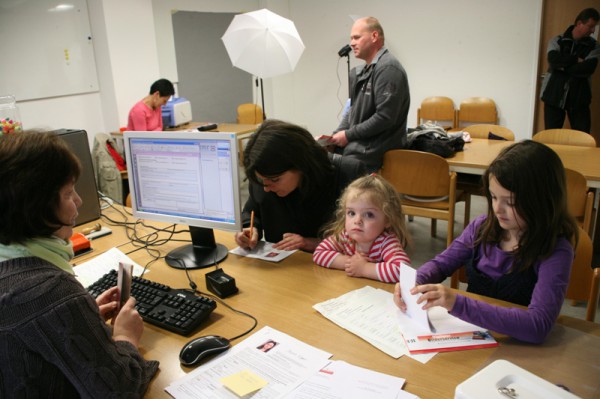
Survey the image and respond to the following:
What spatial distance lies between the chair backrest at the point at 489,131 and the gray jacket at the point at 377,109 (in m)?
1.11

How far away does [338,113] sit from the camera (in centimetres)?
670

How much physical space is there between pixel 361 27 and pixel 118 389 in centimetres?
294

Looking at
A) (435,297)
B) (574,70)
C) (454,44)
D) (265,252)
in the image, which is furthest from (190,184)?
(454,44)

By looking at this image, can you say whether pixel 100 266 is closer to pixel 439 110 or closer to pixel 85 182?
pixel 85 182

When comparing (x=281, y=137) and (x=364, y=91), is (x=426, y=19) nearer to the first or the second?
(x=364, y=91)

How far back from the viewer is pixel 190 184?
1.64 metres

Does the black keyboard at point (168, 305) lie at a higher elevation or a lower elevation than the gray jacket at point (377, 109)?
lower

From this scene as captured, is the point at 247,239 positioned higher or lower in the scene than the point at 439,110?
lower

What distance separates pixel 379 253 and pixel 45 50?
13.7 ft

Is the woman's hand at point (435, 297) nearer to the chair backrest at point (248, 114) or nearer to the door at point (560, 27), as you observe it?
the door at point (560, 27)

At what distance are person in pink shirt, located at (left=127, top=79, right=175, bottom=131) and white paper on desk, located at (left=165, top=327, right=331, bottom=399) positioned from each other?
3513 millimetres

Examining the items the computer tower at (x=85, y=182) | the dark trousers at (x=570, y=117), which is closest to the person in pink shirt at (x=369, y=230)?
the computer tower at (x=85, y=182)

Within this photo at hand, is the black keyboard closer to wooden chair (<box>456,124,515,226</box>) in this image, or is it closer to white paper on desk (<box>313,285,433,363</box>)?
white paper on desk (<box>313,285,433,363</box>)

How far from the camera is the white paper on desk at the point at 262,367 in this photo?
101cm
